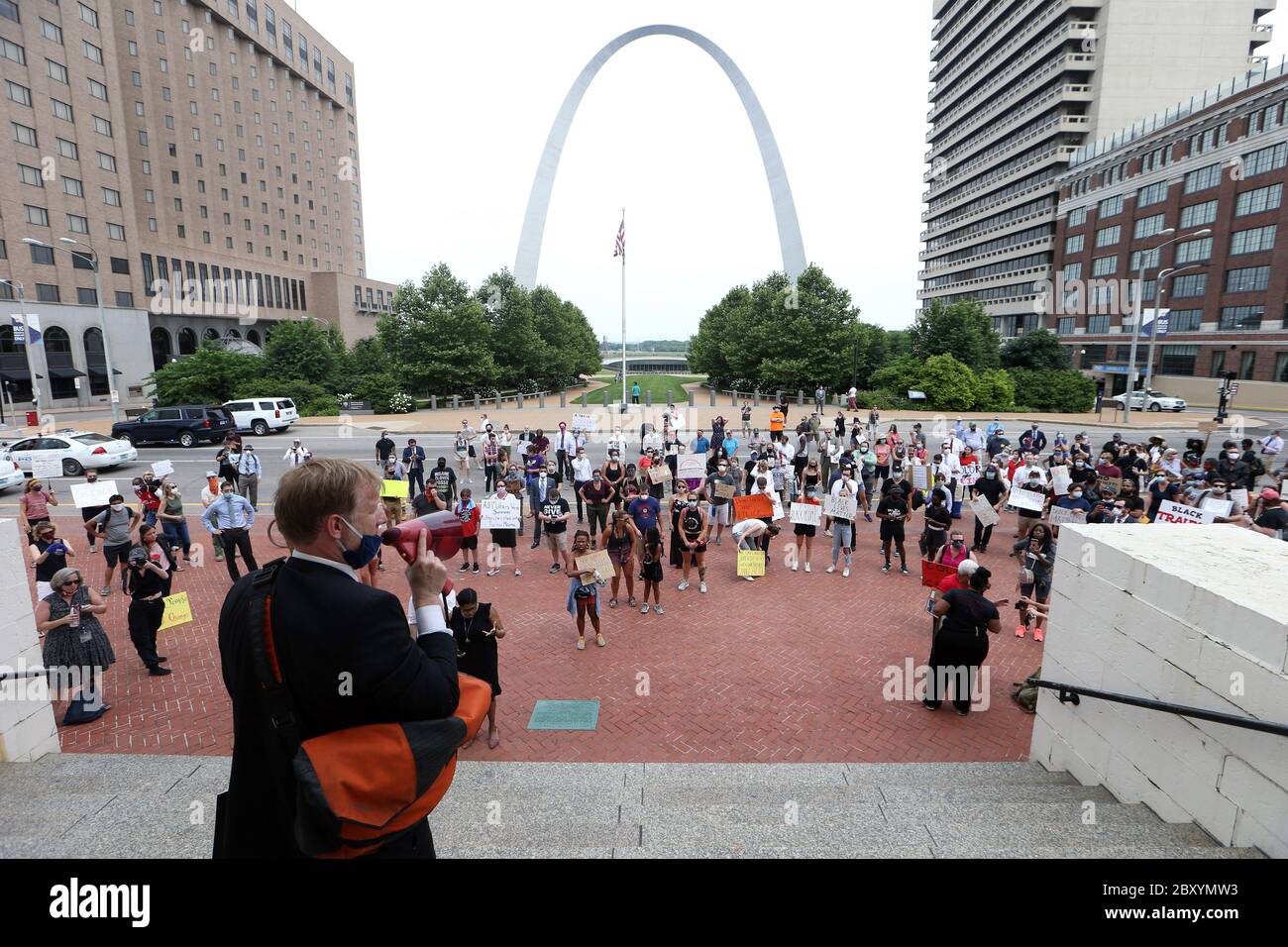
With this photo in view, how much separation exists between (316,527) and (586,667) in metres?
7.23

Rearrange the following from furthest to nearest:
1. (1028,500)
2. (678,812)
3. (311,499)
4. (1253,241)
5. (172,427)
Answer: (1253,241) < (172,427) < (1028,500) < (678,812) < (311,499)

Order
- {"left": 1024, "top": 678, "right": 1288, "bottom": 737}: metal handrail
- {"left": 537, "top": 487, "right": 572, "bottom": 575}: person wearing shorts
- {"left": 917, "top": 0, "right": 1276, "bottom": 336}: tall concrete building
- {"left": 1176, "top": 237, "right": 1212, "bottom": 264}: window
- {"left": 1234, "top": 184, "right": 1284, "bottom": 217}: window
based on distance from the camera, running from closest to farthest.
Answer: {"left": 1024, "top": 678, "right": 1288, "bottom": 737}: metal handrail → {"left": 537, "top": 487, "right": 572, "bottom": 575}: person wearing shorts → {"left": 1234, "top": 184, "right": 1284, "bottom": 217}: window → {"left": 1176, "top": 237, "right": 1212, "bottom": 264}: window → {"left": 917, "top": 0, "right": 1276, "bottom": 336}: tall concrete building

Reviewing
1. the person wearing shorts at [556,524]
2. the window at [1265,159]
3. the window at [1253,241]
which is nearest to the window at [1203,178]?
the window at [1265,159]

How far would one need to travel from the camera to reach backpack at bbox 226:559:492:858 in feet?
6.45

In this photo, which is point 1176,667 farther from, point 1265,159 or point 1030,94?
point 1030,94

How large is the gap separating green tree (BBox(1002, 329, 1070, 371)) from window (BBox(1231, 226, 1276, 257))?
56.7ft

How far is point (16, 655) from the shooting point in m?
5.55

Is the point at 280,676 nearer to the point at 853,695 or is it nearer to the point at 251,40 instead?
the point at 853,695

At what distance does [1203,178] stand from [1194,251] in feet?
19.8

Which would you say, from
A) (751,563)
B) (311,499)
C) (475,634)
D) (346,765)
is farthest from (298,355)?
(346,765)

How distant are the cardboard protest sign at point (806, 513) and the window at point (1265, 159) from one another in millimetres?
63901

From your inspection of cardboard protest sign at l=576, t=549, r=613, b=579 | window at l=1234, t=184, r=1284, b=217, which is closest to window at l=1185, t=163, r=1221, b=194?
window at l=1234, t=184, r=1284, b=217

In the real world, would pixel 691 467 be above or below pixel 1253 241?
below

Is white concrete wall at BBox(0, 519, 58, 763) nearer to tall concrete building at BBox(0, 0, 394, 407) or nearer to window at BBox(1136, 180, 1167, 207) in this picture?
tall concrete building at BBox(0, 0, 394, 407)
